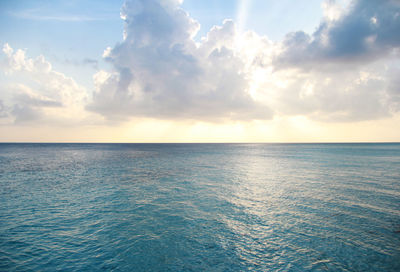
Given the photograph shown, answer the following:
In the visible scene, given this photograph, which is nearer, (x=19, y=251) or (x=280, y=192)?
(x=19, y=251)

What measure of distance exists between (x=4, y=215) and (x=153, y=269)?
787 inches

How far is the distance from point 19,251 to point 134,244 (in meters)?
8.24

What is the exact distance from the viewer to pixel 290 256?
1365 cm

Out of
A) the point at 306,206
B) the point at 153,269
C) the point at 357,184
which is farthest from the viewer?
the point at 357,184

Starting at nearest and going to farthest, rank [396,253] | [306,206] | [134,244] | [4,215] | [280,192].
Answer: [396,253] → [134,244] → [4,215] → [306,206] → [280,192]

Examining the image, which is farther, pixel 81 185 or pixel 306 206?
pixel 81 185

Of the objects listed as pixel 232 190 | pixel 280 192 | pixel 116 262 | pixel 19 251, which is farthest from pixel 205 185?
pixel 19 251

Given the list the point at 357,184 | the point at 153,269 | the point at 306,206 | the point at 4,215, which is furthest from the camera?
the point at 357,184

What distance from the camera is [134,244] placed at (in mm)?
15281

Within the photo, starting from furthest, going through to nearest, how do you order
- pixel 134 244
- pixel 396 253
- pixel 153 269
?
pixel 134 244 < pixel 396 253 < pixel 153 269

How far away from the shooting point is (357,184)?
114 feet

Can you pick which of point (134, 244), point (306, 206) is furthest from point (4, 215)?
point (306, 206)

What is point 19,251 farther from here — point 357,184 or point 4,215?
point 357,184

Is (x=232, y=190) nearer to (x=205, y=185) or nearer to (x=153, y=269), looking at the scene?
(x=205, y=185)
